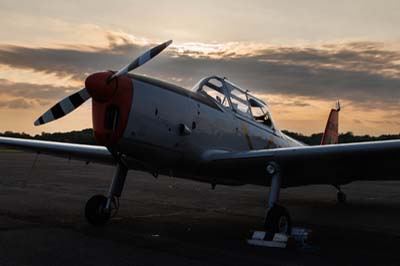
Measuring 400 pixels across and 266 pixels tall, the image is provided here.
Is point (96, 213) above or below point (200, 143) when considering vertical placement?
below

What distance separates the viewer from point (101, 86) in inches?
261

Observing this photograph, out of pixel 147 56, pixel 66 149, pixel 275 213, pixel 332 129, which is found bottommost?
pixel 275 213

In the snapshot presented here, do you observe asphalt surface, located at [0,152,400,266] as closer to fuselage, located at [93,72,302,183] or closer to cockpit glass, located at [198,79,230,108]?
fuselage, located at [93,72,302,183]

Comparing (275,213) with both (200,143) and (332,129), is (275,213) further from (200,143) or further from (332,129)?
(332,129)

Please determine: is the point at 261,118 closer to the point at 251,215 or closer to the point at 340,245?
the point at 251,215

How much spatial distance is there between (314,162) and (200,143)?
1914mm

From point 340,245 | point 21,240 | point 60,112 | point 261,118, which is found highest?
point 261,118

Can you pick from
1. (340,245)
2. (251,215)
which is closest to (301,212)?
(251,215)

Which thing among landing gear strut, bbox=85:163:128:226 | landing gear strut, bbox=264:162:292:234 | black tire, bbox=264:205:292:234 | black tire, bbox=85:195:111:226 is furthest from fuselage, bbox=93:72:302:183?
black tire, bbox=264:205:292:234

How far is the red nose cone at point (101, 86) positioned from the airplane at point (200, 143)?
14 millimetres

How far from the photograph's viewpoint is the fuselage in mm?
6980

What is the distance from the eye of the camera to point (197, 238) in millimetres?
7113

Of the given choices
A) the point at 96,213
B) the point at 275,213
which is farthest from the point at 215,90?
the point at 96,213

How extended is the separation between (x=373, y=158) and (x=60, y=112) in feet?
16.5
